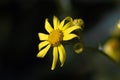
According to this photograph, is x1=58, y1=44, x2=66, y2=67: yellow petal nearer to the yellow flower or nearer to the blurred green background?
the yellow flower

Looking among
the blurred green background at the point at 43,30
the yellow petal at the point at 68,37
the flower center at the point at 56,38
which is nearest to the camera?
the yellow petal at the point at 68,37

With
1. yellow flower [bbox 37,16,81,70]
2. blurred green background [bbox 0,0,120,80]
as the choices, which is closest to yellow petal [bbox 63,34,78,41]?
yellow flower [bbox 37,16,81,70]

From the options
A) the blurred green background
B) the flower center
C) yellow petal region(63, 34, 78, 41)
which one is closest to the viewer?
yellow petal region(63, 34, 78, 41)

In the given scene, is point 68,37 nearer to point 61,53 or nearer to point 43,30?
point 61,53

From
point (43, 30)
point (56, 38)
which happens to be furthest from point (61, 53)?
point (43, 30)

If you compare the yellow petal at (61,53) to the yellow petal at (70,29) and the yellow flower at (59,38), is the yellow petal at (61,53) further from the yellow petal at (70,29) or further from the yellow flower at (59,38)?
the yellow petal at (70,29)

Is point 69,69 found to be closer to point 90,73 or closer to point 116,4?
point 90,73

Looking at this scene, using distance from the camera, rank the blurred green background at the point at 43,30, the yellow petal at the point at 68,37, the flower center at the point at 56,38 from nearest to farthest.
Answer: the yellow petal at the point at 68,37 < the flower center at the point at 56,38 < the blurred green background at the point at 43,30

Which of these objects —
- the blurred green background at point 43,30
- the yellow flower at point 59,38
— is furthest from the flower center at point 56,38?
the blurred green background at point 43,30

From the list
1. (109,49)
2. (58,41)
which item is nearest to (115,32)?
(109,49)
